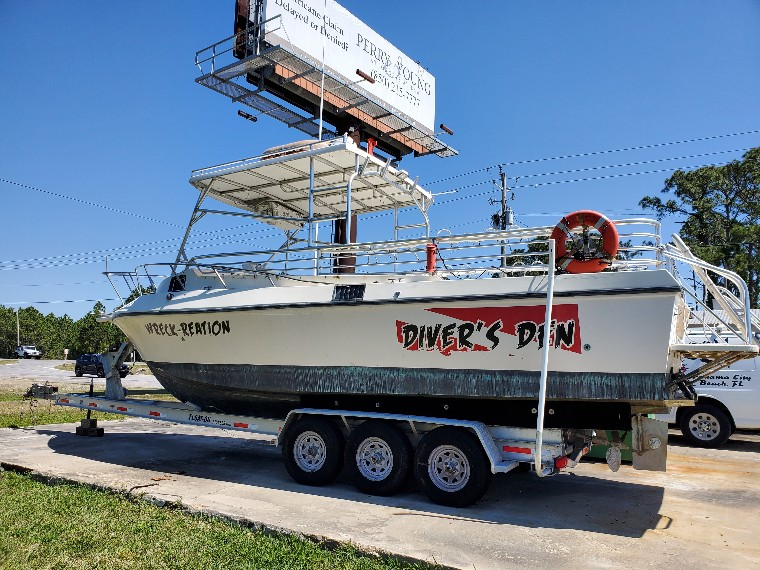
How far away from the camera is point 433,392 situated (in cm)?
582

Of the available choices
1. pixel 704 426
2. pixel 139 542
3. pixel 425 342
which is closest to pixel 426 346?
pixel 425 342

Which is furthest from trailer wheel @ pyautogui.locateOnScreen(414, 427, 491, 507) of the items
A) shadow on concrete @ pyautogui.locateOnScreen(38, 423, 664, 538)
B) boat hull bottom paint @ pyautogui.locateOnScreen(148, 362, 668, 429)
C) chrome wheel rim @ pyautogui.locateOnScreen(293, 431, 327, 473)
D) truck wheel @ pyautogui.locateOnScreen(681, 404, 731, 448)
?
truck wheel @ pyautogui.locateOnScreen(681, 404, 731, 448)

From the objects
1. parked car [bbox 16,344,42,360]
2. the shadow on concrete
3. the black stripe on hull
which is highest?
the black stripe on hull

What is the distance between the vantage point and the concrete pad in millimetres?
4305

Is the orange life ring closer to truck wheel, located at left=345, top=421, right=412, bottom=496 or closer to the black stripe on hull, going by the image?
the black stripe on hull

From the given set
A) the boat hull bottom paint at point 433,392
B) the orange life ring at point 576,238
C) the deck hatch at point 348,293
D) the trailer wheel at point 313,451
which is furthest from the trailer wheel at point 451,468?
the orange life ring at point 576,238

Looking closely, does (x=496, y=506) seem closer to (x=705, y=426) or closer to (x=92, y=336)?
(x=705, y=426)

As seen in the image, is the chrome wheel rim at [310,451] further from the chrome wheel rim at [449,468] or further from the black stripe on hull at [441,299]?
the black stripe on hull at [441,299]

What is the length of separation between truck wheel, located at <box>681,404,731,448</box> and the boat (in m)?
3.43

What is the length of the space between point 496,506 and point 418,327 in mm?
1913

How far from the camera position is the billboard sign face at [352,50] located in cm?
1315

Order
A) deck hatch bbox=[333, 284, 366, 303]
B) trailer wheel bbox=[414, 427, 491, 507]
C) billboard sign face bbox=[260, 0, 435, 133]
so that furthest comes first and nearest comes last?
billboard sign face bbox=[260, 0, 435, 133] < deck hatch bbox=[333, 284, 366, 303] < trailer wheel bbox=[414, 427, 491, 507]

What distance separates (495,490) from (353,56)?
39.4ft

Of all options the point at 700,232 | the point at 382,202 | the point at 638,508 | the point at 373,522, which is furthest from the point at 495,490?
the point at 700,232
